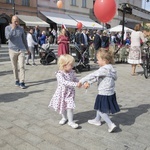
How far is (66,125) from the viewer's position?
384 centimetres

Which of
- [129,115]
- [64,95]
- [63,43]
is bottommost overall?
[129,115]

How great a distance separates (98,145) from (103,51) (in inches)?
52.4

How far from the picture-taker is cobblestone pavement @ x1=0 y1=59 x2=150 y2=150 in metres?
3.22

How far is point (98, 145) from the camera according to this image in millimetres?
3199

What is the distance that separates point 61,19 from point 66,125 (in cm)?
2346

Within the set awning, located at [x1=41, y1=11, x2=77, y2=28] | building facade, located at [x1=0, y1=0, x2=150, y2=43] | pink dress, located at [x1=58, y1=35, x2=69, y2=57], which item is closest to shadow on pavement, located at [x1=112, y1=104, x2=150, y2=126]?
pink dress, located at [x1=58, y1=35, x2=69, y2=57]

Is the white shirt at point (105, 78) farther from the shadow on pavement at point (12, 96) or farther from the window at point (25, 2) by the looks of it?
the window at point (25, 2)

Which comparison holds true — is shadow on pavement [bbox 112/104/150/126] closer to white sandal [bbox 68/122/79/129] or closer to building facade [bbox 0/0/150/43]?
white sandal [bbox 68/122/79/129]

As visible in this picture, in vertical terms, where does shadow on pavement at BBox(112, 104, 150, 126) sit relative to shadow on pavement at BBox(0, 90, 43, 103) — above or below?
below

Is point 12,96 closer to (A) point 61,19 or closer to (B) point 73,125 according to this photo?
(B) point 73,125

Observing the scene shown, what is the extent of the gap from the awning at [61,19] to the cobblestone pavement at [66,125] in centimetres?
1973

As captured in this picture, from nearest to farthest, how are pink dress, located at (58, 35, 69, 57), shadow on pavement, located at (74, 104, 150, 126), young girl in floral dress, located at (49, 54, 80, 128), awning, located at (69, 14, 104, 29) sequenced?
1. young girl in floral dress, located at (49, 54, 80, 128)
2. shadow on pavement, located at (74, 104, 150, 126)
3. pink dress, located at (58, 35, 69, 57)
4. awning, located at (69, 14, 104, 29)

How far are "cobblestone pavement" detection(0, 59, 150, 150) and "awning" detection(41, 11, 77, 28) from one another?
19.7 meters

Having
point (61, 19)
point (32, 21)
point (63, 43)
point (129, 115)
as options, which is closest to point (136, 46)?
point (63, 43)
